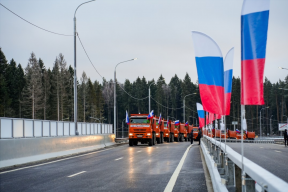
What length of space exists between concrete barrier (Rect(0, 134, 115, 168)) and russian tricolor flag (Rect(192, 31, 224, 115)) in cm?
885

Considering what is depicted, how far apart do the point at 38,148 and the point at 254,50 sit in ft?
54.3

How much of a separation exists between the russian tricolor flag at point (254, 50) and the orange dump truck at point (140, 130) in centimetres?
3417

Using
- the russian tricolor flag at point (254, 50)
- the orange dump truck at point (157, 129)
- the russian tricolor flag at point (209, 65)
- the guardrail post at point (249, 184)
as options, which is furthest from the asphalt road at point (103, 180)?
the orange dump truck at point (157, 129)

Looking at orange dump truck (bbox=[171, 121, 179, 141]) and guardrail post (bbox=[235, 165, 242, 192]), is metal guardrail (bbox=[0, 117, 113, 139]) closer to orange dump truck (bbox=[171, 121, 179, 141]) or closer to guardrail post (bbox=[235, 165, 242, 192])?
guardrail post (bbox=[235, 165, 242, 192])

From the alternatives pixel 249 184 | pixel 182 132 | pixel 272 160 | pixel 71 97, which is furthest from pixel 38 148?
pixel 71 97

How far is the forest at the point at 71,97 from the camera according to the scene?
105 meters

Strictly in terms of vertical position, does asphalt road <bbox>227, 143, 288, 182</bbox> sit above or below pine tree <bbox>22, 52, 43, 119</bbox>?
below

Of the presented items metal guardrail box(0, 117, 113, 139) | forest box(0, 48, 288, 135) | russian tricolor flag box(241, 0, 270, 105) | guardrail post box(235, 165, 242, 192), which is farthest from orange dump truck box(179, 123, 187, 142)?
russian tricolor flag box(241, 0, 270, 105)

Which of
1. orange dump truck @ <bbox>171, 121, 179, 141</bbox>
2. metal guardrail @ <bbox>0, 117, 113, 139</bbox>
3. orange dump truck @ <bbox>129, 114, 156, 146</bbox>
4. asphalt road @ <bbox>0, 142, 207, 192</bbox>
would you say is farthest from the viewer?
orange dump truck @ <bbox>171, 121, 179, 141</bbox>

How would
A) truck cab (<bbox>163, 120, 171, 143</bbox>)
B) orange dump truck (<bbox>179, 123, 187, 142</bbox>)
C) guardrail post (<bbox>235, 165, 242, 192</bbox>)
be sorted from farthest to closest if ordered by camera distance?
1. orange dump truck (<bbox>179, 123, 187, 142</bbox>)
2. truck cab (<bbox>163, 120, 171, 143</bbox>)
3. guardrail post (<bbox>235, 165, 242, 192</bbox>)

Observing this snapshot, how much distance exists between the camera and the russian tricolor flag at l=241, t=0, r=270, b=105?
5920mm

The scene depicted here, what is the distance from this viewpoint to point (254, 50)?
5961 millimetres

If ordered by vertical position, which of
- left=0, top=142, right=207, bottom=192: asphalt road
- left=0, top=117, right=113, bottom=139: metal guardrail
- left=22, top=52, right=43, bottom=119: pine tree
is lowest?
left=0, top=142, right=207, bottom=192: asphalt road

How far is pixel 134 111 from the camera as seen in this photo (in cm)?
17850
